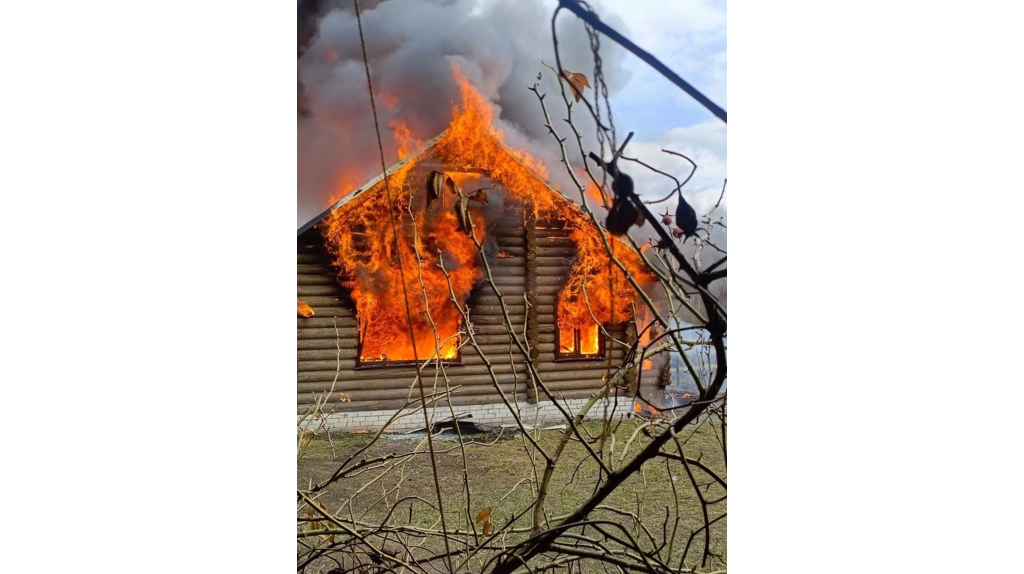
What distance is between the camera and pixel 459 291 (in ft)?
9.12

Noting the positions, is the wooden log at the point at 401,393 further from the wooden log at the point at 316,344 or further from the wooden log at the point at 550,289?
the wooden log at the point at 550,289

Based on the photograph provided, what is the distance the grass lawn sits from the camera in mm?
2750

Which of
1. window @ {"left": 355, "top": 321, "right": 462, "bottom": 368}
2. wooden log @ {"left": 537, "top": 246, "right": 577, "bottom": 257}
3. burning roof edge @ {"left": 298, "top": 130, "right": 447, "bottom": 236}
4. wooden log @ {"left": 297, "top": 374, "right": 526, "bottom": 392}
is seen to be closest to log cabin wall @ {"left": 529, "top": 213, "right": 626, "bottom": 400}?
wooden log @ {"left": 537, "top": 246, "right": 577, "bottom": 257}

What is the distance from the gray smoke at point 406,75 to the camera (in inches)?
107

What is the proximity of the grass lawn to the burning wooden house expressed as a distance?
107 millimetres

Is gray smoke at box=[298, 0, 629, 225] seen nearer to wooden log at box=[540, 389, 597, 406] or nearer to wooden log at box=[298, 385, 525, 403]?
wooden log at box=[298, 385, 525, 403]

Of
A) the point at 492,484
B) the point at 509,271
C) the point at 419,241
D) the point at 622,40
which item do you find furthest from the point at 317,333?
the point at 622,40

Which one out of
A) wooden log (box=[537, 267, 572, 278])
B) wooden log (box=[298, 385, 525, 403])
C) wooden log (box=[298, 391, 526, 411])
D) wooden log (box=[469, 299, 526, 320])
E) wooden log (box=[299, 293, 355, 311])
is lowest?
wooden log (box=[298, 391, 526, 411])

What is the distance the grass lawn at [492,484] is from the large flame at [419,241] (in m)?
0.35
